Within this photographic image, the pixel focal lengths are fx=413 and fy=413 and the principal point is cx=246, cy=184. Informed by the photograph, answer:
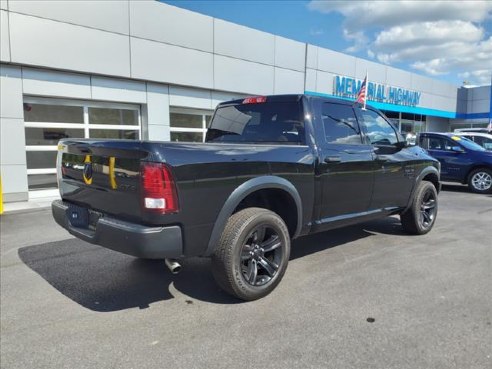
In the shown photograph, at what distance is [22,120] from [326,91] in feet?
40.5

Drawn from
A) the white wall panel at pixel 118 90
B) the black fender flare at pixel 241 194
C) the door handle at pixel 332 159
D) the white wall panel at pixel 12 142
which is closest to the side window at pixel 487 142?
the white wall panel at pixel 118 90

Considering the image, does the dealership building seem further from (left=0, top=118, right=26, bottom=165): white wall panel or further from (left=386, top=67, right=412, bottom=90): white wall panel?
(left=386, top=67, right=412, bottom=90): white wall panel

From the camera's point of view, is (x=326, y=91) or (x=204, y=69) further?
(x=326, y=91)

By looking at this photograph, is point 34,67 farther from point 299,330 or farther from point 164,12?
point 299,330

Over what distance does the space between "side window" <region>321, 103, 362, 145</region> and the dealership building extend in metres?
8.13

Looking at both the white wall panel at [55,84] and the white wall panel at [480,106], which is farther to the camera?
Answer: the white wall panel at [480,106]

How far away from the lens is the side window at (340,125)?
4.61m

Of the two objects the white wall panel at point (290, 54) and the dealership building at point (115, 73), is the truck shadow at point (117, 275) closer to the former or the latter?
the dealership building at point (115, 73)

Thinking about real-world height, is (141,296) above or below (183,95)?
below

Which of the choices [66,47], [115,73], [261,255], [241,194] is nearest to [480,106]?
[115,73]

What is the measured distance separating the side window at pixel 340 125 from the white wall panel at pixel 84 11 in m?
8.40

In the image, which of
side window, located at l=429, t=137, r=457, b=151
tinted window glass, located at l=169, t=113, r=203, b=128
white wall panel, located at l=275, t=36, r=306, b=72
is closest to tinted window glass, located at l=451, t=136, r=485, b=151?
side window, located at l=429, t=137, r=457, b=151

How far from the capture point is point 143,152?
3.09 meters

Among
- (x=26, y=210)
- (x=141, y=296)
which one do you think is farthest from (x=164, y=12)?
(x=141, y=296)
